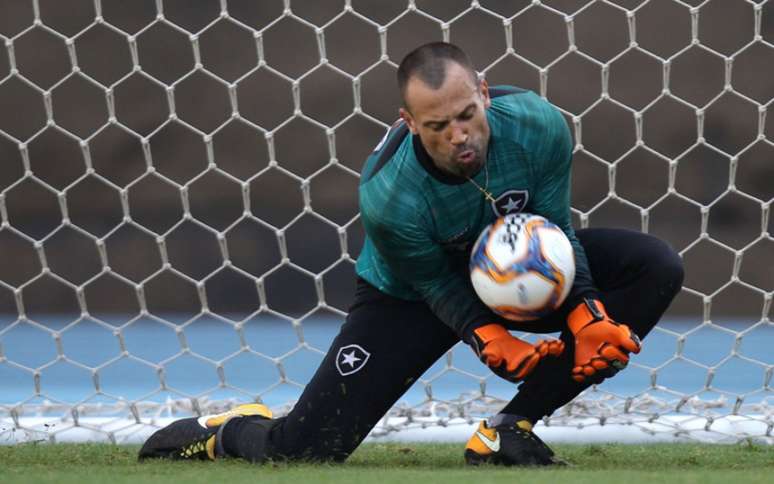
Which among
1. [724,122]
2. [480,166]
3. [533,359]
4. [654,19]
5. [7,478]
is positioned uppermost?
[654,19]

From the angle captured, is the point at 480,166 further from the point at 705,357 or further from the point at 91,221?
the point at 91,221

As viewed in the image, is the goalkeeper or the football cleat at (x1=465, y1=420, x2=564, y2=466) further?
the football cleat at (x1=465, y1=420, x2=564, y2=466)

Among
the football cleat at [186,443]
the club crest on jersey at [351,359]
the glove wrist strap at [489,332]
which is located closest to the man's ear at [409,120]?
the glove wrist strap at [489,332]

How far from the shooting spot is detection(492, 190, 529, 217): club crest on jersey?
274 cm

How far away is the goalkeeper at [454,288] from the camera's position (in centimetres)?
262

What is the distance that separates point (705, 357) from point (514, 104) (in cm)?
255

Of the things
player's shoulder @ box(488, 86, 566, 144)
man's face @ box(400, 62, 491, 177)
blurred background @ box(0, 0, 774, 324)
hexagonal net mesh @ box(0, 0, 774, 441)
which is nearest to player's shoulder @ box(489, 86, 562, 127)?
player's shoulder @ box(488, 86, 566, 144)

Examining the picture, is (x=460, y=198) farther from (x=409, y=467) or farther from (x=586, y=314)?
(x=409, y=467)

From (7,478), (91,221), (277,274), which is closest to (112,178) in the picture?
(91,221)

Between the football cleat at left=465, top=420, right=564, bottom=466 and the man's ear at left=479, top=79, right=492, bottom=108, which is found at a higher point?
the man's ear at left=479, top=79, right=492, bottom=108

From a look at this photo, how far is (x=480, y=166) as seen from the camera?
267 cm

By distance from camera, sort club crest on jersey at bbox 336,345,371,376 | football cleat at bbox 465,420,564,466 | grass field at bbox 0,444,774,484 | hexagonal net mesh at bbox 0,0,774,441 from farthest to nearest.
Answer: hexagonal net mesh at bbox 0,0,774,441
club crest on jersey at bbox 336,345,371,376
football cleat at bbox 465,420,564,466
grass field at bbox 0,444,774,484

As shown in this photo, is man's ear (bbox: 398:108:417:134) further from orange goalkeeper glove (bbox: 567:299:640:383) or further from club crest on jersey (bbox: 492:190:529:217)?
orange goalkeeper glove (bbox: 567:299:640:383)

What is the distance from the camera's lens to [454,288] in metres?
2.78
